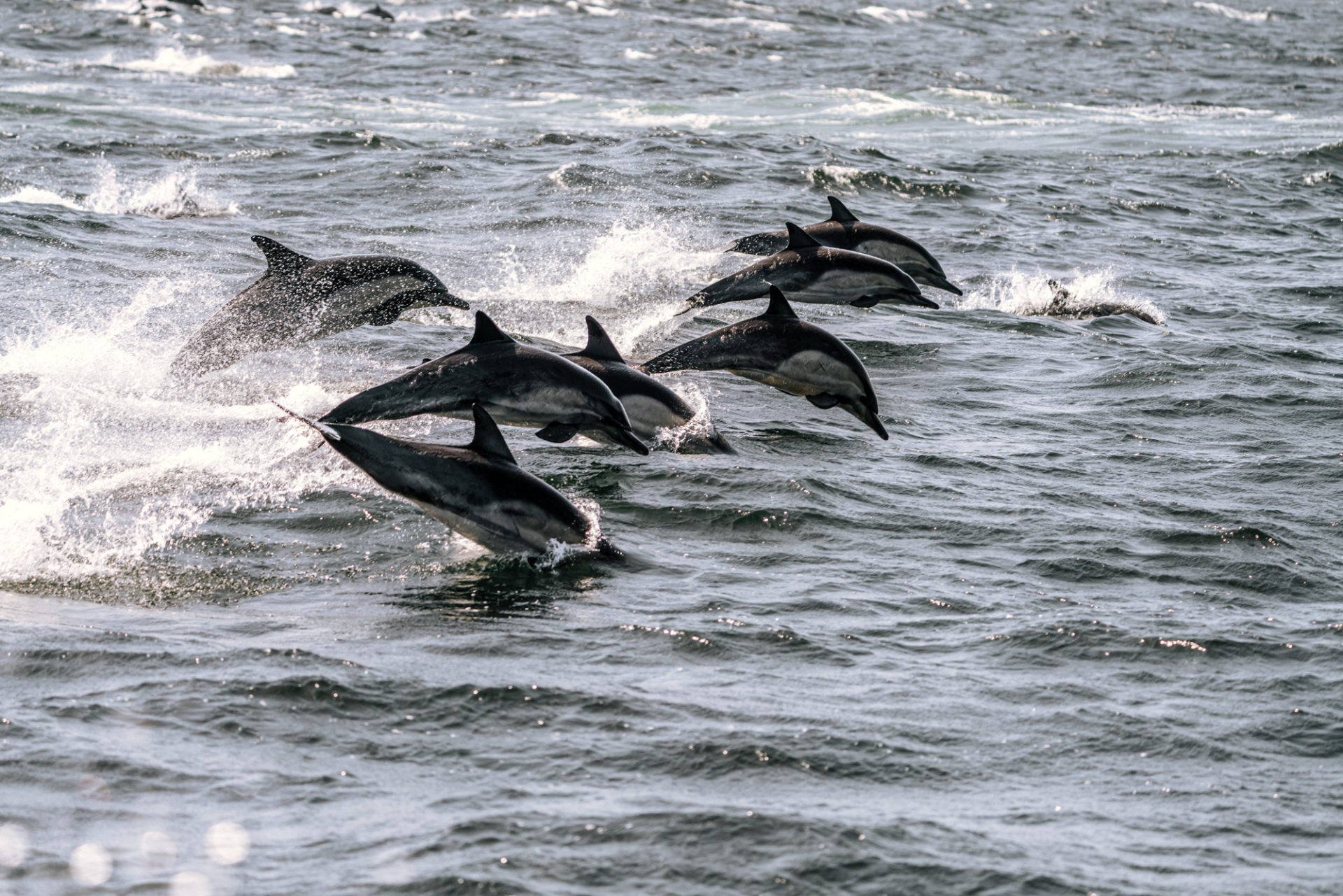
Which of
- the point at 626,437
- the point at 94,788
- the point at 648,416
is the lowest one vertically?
the point at 94,788

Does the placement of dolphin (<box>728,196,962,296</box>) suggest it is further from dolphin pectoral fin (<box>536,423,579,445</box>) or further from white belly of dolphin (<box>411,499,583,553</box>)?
white belly of dolphin (<box>411,499,583,553</box>)

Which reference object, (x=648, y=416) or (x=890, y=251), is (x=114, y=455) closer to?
(x=648, y=416)

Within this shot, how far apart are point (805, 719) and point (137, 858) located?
8.52ft

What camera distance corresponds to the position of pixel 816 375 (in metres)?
10.8

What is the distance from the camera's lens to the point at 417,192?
68.3 ft

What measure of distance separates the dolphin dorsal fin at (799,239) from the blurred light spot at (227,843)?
8.67 metres

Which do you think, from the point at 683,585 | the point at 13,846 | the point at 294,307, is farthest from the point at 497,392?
the point at 13,846

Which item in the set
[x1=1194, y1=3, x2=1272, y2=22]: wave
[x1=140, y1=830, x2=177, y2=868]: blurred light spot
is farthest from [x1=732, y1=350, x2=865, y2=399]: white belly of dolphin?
[x1=1194, y1=3, x2=1272, y2=22]: wave

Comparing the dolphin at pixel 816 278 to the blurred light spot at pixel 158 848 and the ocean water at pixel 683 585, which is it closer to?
the ocean water at pixel 683 585

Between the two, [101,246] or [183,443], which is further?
[101,246]

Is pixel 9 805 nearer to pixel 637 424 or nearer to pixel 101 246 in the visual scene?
pixel 637 424

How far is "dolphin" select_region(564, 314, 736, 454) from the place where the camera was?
32.3ft

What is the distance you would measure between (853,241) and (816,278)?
3.90ft

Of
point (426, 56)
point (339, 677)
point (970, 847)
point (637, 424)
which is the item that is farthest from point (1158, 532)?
point (426, 56)
